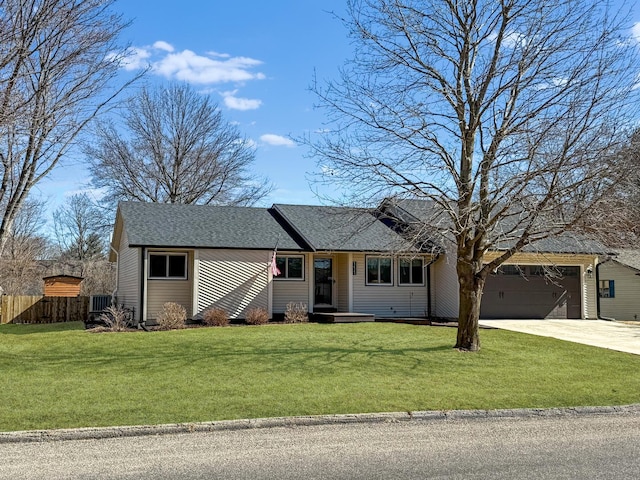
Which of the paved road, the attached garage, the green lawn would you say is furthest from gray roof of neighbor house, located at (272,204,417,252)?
the paved road

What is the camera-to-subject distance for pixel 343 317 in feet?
65.3

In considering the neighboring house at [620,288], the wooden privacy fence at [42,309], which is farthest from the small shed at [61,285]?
the neighboring house at [620,288]

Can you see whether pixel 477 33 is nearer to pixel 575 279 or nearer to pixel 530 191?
pixel 530 191

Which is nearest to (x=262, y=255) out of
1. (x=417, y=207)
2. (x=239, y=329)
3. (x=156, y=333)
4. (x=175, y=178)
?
(x=239, y=329)

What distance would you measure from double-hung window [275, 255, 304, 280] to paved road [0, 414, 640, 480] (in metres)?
13.7

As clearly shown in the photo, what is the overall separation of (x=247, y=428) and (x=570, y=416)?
4728 millimetres

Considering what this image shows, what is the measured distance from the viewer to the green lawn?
844 centimetres

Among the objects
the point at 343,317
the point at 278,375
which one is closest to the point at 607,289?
the point at 343,317

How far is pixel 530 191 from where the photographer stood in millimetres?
13148

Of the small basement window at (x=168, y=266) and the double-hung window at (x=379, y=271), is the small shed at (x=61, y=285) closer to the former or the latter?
the small basement window at (x=168, y=266)

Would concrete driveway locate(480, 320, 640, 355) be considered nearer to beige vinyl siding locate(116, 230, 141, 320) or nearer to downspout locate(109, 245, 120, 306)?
beige vinyl siding locate(116, 230, 141, 320)

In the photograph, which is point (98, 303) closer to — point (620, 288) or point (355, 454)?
point (355, 454)

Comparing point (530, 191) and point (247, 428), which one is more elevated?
point (530, 191)

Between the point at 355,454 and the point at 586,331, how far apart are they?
15.1 meters
